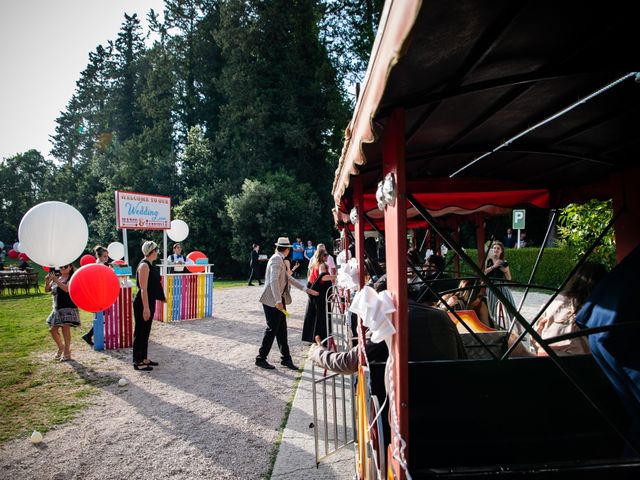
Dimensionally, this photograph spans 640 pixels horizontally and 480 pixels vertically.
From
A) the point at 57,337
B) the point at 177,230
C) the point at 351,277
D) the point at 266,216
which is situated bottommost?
the point at 57,337

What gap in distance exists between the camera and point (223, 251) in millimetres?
25672

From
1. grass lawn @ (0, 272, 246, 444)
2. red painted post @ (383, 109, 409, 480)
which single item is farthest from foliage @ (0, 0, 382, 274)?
red painted post @ (383, 109, 409, 480)

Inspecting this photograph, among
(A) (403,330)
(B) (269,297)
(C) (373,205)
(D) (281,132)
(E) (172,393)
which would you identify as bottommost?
(E) (172,393)

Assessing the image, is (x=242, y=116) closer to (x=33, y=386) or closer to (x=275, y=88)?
(x=275, y=88)

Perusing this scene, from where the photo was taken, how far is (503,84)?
6.04 ft

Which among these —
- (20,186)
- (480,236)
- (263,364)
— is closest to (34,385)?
(263,364)

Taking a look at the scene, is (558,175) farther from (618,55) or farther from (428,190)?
(618,55)

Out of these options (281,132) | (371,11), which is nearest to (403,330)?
(281,132)

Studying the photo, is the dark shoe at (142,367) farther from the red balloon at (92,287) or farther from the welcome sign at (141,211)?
the welcome sign at (141,211)

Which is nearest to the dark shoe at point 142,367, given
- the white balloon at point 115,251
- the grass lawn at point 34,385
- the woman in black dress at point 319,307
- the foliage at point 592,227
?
the grass lawn at point 34,385

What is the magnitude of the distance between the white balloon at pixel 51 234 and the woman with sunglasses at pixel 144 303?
163 cm

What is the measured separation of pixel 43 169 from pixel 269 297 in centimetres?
7831

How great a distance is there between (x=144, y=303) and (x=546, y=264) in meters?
15.6

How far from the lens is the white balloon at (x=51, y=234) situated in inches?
258
